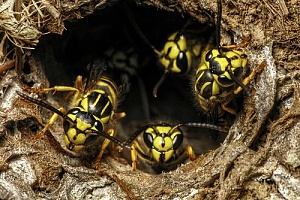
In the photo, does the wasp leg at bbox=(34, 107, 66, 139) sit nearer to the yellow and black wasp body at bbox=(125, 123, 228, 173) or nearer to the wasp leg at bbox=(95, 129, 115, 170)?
the wasp leg at bbox=(95, 129, 115, 170)

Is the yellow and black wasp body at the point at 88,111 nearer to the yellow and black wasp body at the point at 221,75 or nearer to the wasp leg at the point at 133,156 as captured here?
the wasp leg at the point at 133,156

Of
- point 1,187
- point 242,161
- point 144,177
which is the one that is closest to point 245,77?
point 242,161

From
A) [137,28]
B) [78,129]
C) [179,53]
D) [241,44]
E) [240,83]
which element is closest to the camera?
[240,83]

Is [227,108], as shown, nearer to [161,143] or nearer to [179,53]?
[161,143]

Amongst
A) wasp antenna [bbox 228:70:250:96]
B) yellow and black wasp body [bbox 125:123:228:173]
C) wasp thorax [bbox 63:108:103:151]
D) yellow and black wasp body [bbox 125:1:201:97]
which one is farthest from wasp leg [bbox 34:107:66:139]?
wasp antenna [bbox 228:70:250:96]

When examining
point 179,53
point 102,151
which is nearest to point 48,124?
point 102,151
